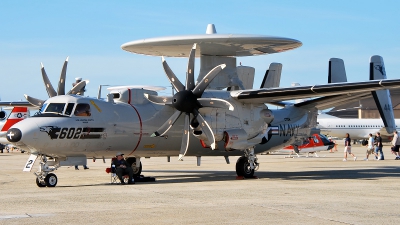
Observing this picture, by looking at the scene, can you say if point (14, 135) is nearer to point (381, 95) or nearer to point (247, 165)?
point (247, 165)

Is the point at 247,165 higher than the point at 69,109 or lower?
lower

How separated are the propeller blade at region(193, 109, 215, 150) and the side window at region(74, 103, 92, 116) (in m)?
3.86

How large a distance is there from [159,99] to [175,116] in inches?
43.9

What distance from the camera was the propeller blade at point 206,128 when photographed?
807 inches

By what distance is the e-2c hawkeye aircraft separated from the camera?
19.1 metres

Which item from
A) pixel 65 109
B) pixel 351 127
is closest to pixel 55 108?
pixel 65 109

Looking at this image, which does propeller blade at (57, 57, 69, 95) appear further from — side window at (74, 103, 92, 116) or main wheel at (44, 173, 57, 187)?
main wheel at (44, 173, 57, 187)

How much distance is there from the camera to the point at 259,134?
22.8 m

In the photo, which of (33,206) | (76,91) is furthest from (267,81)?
(33,206)

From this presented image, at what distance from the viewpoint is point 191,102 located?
67.6 feet

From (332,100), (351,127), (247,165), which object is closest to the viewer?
(247,165)

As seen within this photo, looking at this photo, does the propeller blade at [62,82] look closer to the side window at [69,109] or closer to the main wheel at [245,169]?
the side window at [69,109]

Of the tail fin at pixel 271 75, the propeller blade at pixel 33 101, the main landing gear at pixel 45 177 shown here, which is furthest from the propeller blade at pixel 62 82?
the tail fin at pixel 271 75

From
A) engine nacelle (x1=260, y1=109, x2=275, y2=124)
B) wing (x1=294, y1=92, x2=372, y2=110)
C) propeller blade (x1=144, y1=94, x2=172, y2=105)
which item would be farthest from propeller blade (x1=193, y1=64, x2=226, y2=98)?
wing (x1=294, y1=92, x2=372, y2=110)
